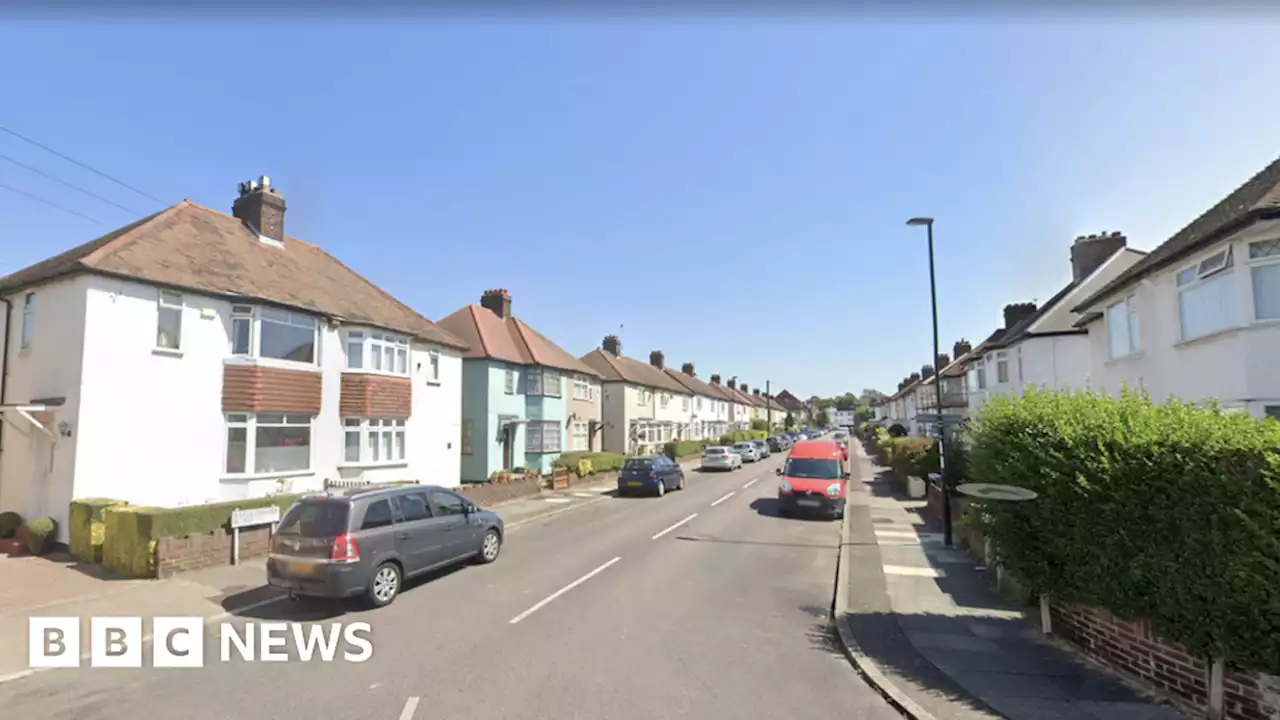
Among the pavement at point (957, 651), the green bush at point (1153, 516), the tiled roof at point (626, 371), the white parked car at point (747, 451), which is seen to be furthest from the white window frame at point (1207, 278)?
the tiled roof at point (626, 371)

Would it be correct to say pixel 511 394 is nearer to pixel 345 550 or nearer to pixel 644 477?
pixel 644 477

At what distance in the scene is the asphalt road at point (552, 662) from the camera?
5.56m

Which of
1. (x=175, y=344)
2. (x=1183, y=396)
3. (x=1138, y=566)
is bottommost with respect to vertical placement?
(x=1138, y=566)

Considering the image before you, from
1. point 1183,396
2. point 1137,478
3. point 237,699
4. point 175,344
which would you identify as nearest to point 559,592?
point 237,699

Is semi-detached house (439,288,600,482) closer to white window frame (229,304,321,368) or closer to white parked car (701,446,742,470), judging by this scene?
white parked car (701,446,742,470)

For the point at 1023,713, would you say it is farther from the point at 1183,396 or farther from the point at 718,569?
the point at 1183,396

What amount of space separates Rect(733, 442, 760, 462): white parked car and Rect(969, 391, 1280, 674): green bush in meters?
33.5

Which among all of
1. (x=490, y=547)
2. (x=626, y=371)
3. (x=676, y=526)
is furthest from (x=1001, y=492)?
(x=626, y=371)

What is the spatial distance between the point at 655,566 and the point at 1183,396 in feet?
37.0

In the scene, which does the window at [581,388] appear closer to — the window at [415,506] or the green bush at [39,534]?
the green bush at [39,534]

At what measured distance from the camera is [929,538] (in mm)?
13953

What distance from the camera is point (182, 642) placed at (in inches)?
297

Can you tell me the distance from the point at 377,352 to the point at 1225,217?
20354 millimetres

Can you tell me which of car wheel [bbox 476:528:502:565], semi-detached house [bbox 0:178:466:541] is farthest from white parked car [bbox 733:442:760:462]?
car wheel [bbox 476:528:502:565]
